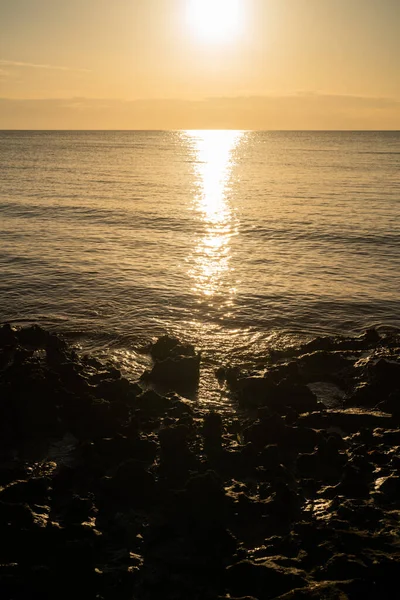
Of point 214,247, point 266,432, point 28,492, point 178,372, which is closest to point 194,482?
point 266,432

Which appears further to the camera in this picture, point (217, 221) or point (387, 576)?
point (217, 221)

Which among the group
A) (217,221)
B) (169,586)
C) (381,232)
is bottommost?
(169,586)

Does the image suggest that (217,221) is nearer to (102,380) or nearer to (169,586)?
(102,380)

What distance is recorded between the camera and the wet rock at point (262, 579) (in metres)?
9.68

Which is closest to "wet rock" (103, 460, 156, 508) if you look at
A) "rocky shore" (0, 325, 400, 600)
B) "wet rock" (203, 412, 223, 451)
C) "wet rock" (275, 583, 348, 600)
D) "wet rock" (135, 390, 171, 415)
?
"rocky shore" (0, 325, 400, 600)

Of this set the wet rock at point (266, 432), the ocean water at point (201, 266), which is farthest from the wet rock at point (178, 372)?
the wet rock at point (266, 432)

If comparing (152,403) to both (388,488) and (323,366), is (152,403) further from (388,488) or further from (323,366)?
(388,488)

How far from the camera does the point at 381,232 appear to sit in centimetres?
4141

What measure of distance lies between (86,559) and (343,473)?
6.00 meters

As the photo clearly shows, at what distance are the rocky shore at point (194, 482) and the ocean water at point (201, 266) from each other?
Result: 2411mm

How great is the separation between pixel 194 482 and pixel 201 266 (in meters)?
22.8

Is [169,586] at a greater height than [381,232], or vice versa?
[381,232]

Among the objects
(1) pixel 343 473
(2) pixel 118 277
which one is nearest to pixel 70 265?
(2) pixel 118 277

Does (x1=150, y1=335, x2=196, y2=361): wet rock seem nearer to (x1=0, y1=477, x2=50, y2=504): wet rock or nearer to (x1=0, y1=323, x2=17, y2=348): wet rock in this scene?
(x1=0, y1=323, x2=17, y2=348): wet rock
